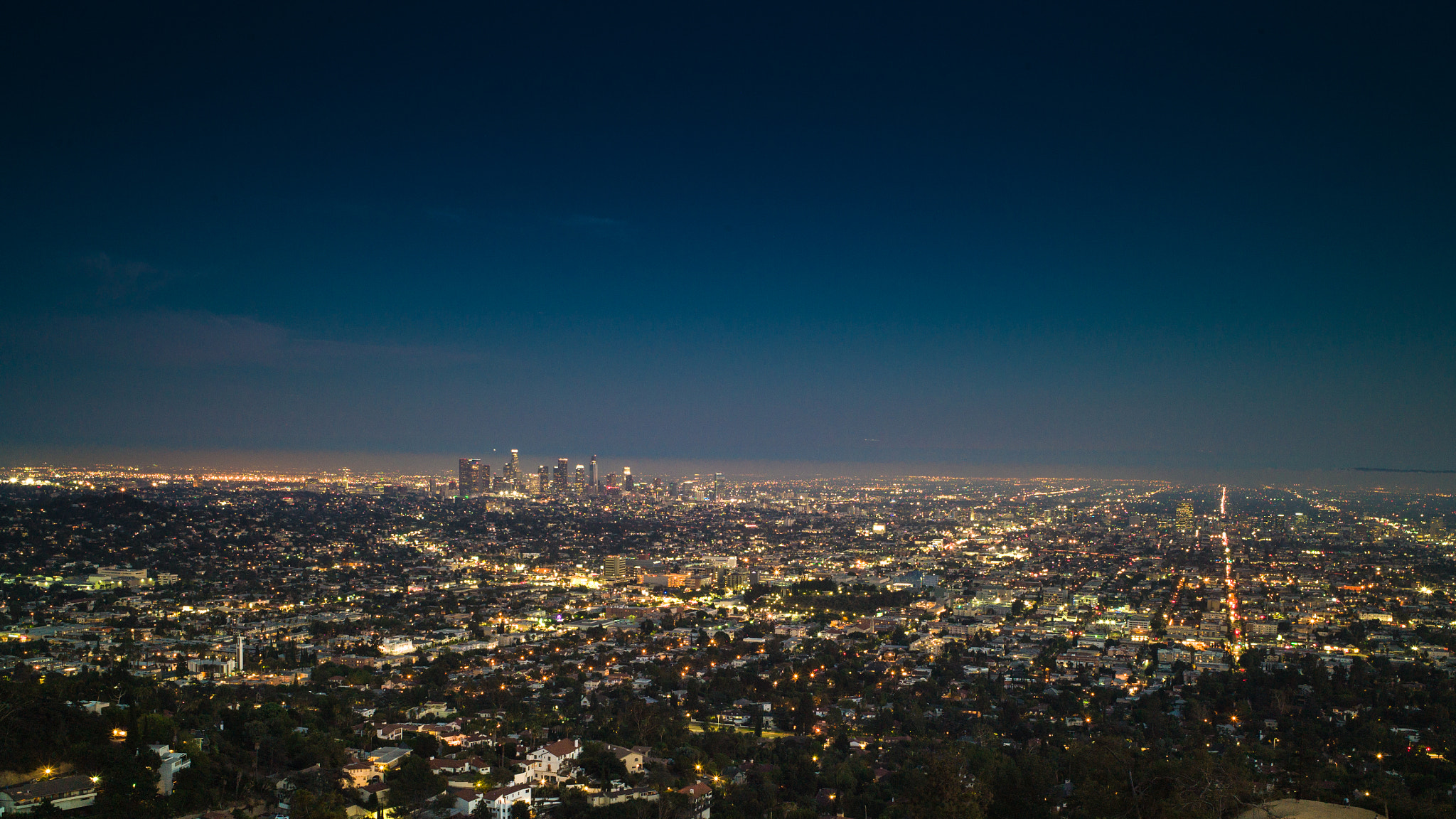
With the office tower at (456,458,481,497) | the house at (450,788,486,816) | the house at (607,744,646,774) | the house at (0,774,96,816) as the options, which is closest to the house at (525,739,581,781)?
the house at (607,744,646,774)

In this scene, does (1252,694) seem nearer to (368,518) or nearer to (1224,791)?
(1224,791)

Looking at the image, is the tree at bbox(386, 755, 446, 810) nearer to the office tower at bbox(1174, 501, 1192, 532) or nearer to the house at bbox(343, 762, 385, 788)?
the house at bbox(343, 762, 385, 788)

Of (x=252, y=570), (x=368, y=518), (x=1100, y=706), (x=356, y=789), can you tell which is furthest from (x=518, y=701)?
(x=368, y=518)

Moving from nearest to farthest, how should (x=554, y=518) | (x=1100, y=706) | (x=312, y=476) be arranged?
(x=1100, y=706) < (x=554, y=518) < (x=312, y=476)

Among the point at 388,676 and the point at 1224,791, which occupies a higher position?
the point at 1224,791

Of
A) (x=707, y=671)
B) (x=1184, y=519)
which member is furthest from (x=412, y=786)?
(x=1184, y=519)

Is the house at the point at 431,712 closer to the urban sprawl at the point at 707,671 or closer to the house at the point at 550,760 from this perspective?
the urban sprawl at the point at 707,671
